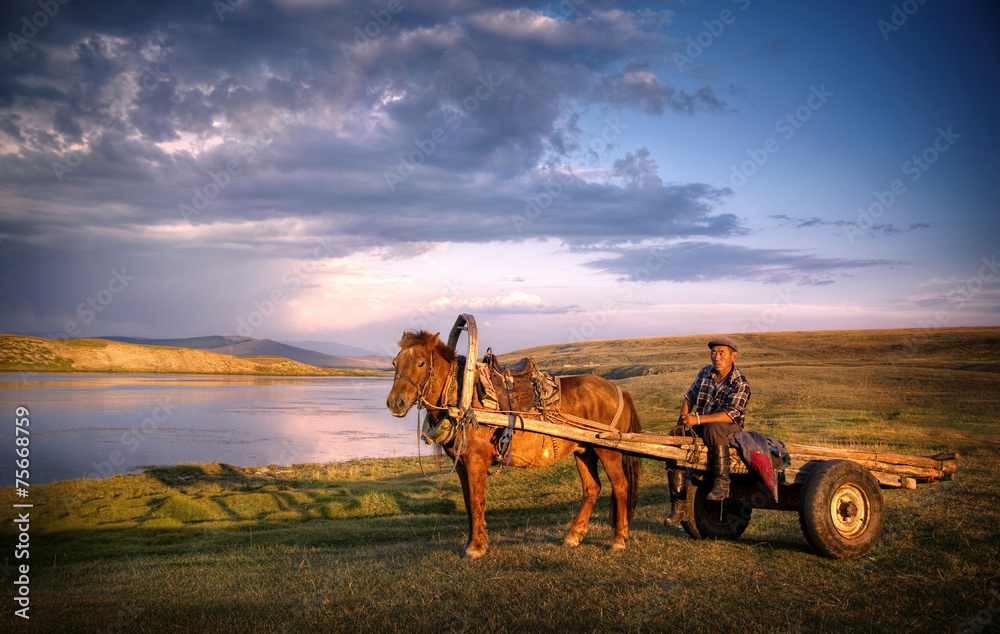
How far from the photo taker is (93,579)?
7.90 meters

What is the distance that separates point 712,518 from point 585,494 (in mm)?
1753

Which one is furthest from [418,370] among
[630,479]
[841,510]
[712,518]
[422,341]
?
[841,510]

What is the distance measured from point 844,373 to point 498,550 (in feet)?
143

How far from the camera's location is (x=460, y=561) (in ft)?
23.0

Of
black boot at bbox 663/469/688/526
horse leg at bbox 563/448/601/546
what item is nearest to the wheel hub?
black boot at bbox 663/469/688/526

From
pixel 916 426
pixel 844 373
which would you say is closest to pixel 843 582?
pixel 916 426

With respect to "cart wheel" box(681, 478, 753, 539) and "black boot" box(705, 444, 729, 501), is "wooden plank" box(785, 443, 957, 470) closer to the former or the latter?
"black boot" box(705, 444, 729, 501)

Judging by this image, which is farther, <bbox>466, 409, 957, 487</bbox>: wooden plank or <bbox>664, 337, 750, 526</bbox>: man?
<bbox>466, 409, 957, 487</bbox>: wooden plank

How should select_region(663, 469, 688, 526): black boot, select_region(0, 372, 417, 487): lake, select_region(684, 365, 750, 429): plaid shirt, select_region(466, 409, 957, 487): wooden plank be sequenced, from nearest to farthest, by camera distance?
select_region(466, 409, 957, 487): wooden plank
select_region(684, 365, 750, 429): plaid shirt
select_region(663, 469, 688, 526): black boot
select_region(0, 372, 417, 487): lake

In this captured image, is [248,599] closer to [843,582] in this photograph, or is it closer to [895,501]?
[843,582]

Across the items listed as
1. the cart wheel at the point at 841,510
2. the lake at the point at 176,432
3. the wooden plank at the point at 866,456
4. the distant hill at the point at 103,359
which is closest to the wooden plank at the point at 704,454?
the wooden plank at the point at 866,456

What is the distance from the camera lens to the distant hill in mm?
89062

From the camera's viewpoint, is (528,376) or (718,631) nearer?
(718,631)

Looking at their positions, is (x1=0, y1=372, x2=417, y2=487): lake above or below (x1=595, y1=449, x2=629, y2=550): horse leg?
below
